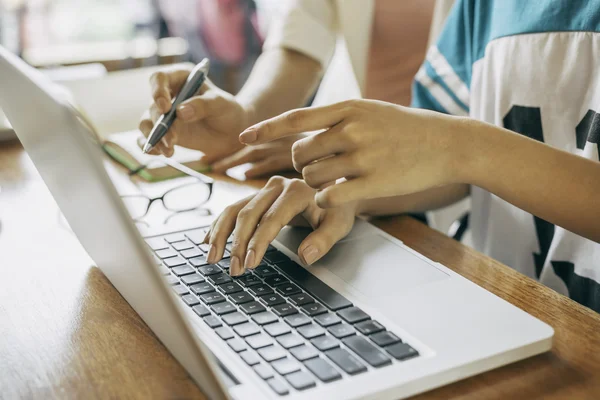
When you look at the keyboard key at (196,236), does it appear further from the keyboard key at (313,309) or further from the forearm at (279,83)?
the forearm at (279,83)

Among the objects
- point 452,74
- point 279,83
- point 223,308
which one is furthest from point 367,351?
point 279,83

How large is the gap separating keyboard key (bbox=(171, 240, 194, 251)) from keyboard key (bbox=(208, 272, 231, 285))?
73 millimetres

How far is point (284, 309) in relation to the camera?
50 centimetres

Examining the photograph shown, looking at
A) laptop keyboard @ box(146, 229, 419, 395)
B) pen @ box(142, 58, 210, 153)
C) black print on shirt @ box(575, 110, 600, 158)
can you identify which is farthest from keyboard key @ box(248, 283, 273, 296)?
black print on shirt @ box(575, 110, 600, 158)

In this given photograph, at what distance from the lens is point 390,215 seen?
0.76 meters

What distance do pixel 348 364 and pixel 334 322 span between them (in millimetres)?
58

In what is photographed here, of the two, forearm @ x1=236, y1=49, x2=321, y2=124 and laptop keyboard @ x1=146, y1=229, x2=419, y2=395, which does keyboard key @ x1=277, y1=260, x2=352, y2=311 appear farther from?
forearm @ x1=236, y1=49, x2=321, y2=124

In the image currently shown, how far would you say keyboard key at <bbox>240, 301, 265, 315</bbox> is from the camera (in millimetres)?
500

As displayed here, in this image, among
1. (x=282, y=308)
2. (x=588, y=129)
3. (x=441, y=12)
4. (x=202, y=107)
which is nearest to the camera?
(x=282, y=308)

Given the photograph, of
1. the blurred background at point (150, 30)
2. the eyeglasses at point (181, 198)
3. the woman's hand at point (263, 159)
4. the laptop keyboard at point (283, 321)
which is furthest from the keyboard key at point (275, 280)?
the blurred background at point (150, 30)

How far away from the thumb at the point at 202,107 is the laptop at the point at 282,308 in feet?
0.86

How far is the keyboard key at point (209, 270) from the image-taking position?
577 mm

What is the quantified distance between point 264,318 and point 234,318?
2 centimetres

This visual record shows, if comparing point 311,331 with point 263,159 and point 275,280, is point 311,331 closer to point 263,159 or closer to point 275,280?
point 275,280
